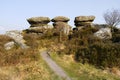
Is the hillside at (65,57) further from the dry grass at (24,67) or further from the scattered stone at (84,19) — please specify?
the scattered stone at (84,19)

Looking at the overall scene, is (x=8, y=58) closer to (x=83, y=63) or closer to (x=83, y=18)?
(x=83, y=63)

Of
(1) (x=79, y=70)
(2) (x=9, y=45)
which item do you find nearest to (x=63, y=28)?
(2) (x=9, y=45)

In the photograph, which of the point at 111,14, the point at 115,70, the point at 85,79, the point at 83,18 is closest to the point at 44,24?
the point at 83,18

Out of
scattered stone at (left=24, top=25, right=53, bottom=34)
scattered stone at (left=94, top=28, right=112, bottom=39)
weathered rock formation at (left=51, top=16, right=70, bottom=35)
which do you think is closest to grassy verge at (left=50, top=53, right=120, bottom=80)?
scattered stone at (left=94, top=28, right=112, bottom=39)

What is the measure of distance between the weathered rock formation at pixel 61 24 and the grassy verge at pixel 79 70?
1080 cm

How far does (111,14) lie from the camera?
120ft

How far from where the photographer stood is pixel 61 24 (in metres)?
35.0

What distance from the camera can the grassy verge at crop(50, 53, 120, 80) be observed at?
597 inches

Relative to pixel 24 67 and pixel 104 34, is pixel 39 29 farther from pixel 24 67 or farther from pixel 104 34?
pixel 24 67

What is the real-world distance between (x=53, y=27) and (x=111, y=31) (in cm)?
936

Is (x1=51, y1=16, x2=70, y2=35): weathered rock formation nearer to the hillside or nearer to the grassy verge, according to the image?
the hillside

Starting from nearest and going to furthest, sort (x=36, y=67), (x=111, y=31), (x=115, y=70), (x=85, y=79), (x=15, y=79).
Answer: (x=15, y=79) → (x=85, y=79) → (x=36, y=67) → (x=115, y=70) → (x=111, y=31)

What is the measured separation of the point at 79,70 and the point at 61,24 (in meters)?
18.5

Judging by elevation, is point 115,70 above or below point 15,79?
below
